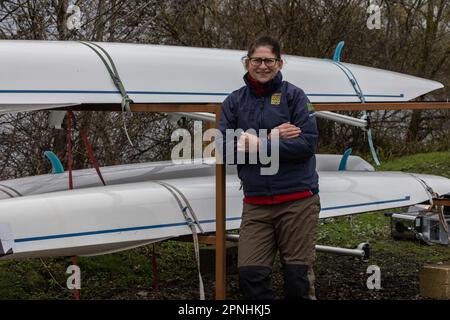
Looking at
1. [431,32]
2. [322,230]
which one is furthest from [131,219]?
[431,32]

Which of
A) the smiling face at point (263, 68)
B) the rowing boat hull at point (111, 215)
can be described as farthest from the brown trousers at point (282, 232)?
the rowing boat hull at point (111, 215)

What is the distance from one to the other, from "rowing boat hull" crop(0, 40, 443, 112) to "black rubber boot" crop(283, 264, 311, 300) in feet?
5.01

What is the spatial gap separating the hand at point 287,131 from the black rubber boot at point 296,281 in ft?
2.09

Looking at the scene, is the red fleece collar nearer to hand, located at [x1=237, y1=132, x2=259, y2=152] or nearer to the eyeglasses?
the eyeglasses

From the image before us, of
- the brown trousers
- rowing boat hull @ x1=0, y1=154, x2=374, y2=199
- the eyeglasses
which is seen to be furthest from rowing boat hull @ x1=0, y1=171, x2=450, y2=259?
the eyeglasses

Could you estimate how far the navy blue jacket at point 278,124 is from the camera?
3.94 meters

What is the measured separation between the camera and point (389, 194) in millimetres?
5984

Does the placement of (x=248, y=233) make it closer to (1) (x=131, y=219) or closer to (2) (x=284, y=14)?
(1) (x=131, y=219)

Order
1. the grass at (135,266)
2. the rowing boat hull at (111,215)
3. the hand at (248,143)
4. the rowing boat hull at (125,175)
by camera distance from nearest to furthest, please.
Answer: the hand at (248,143), the rowing boat hull at (111,215), the rowing boat hull at (125,175), the grass at (135,266)

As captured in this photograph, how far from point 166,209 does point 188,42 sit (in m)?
5.68

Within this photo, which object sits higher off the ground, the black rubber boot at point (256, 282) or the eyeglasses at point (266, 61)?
the eyeglasses at point (266, 61)

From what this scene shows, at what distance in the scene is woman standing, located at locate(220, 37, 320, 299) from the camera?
3.96 metres

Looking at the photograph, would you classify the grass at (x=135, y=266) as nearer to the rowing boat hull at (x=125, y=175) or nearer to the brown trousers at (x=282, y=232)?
the rowing boat hull at (x=125, y=175)

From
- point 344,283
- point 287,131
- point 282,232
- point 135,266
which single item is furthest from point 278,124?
point 135,266
